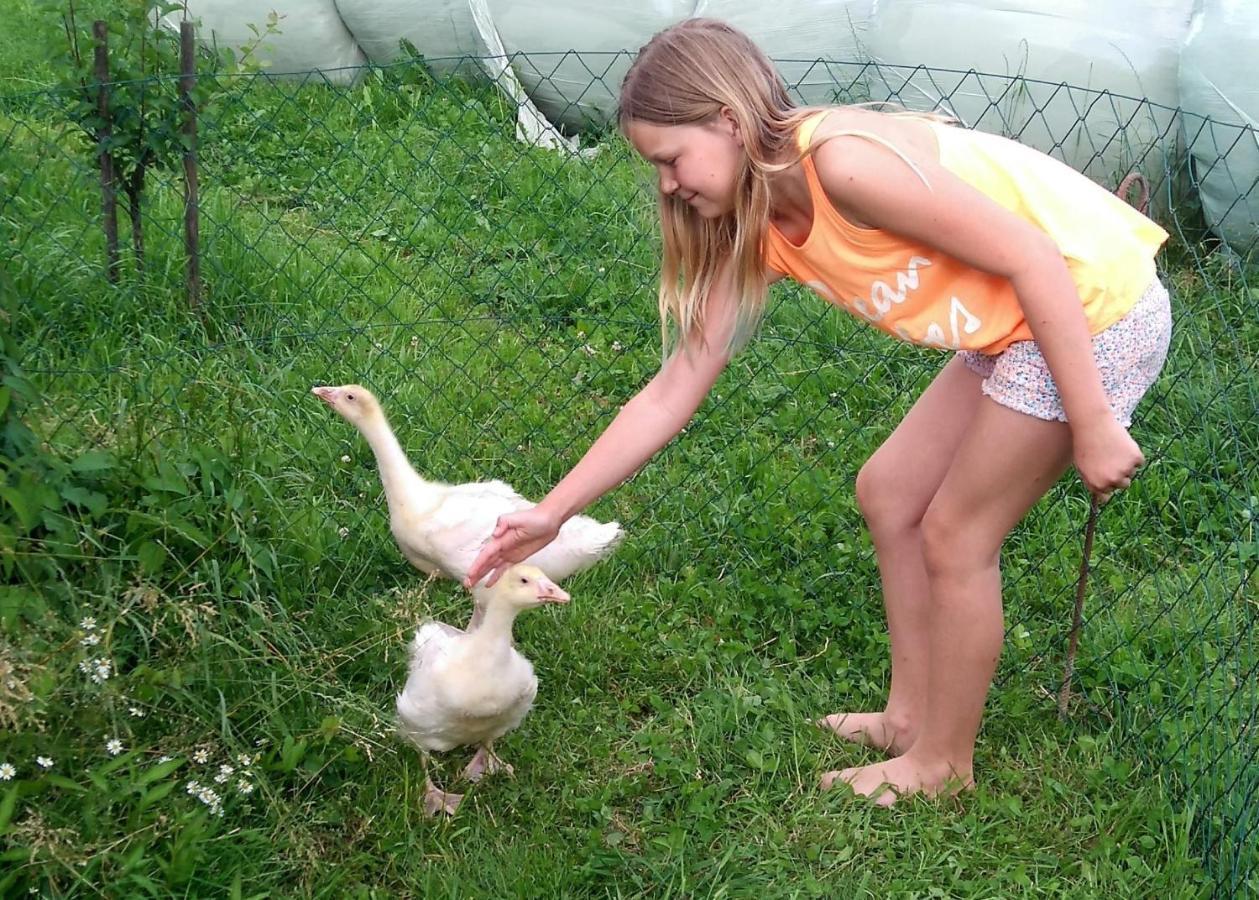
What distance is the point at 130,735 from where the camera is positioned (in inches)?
92.9

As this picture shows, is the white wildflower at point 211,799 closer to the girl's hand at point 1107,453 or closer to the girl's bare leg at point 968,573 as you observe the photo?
the girl's bare leg at point 968,573

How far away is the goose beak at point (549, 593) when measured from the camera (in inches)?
97.1

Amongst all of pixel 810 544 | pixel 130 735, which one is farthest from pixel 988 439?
pixel 130 735

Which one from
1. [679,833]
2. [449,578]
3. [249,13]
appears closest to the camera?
[679,833]

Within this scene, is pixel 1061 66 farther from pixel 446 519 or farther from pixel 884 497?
pixel 446 519

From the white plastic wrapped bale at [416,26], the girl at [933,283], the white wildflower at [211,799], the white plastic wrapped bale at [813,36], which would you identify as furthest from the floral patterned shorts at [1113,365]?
the white plastic wrapped bale at [416,26]

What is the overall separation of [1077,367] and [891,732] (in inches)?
44.1

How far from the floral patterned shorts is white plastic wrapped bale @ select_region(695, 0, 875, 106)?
3.49 meters

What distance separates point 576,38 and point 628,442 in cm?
424

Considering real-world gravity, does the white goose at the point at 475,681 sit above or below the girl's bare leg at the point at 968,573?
below

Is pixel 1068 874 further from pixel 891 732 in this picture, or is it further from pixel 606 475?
pixel 606 475

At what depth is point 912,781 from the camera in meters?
2.72

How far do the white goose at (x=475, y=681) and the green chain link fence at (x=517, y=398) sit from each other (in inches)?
18.8

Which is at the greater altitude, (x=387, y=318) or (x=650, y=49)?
(x=650, y=49)
